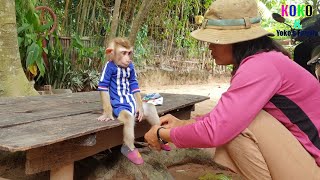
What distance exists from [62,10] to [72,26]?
0.48 metres

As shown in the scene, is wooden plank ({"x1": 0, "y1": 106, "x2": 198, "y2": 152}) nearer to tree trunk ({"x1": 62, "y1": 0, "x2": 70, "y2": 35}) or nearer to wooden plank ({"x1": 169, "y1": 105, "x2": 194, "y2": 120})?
wooden plank ({"x1": 169, "y1": 105, "x2": 194, "y2": 120})

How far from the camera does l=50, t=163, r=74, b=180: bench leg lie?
2119 mm

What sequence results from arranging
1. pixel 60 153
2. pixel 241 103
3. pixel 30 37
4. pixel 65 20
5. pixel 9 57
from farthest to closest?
pixel 65 20 → pixel 30 37 → pixel 9 57 → pixel 60 153 → pixel 241 103

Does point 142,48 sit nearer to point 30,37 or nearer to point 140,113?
point 30,37

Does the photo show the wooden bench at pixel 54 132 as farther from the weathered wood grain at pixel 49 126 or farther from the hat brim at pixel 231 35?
the hat brim at pixel 231 35

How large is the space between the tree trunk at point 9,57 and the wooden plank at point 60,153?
7.99 feet

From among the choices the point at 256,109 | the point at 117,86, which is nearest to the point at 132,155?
the point at 117,86

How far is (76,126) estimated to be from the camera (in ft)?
6.96

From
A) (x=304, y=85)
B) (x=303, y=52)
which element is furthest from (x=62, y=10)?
(x=304, y=85)

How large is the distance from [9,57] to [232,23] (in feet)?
11.7

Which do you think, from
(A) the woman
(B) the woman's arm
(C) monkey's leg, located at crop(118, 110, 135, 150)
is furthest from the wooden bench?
(B) the woman's arm

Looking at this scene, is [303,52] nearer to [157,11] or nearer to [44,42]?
[44,42]

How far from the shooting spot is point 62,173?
2.15m

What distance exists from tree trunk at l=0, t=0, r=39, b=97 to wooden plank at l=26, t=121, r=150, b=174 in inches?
95.8
